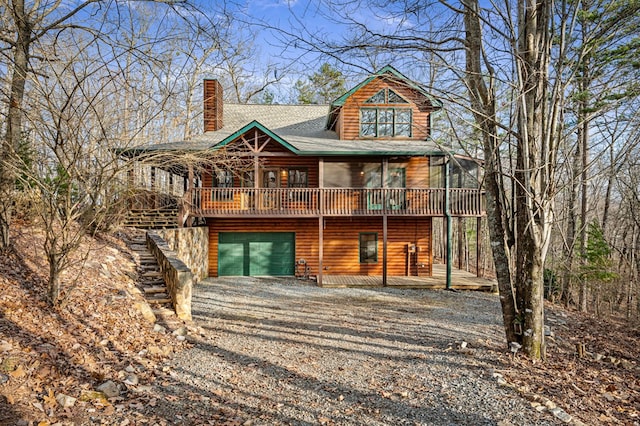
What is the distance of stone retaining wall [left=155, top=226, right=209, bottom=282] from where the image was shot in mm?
11312

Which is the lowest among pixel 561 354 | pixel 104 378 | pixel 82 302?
pixel 561 354

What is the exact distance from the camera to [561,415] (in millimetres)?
4035

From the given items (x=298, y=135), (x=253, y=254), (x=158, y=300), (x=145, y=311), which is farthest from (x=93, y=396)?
(x=298, y=135)

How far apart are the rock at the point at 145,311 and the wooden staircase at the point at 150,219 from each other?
724 cm

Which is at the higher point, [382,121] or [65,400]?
[382,121]

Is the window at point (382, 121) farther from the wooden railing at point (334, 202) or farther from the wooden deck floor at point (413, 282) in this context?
the wooden deck floor at point (413, 282)

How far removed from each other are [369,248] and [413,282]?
8.31 ft

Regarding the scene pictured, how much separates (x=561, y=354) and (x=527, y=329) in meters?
1.45

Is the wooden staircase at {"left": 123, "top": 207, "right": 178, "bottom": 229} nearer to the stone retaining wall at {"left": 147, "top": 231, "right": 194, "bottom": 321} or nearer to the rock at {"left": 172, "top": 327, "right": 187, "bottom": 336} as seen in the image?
the stone retaining wall at {"left": 147, "top": 231, "right": 194, "bottom": 321}

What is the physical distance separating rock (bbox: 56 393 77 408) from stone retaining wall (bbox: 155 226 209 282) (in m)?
7.49

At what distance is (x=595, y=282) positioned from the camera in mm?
13477

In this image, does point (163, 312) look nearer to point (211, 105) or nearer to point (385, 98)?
point (385, 98)

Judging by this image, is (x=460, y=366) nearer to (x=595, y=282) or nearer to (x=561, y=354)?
(x=561, y=354)

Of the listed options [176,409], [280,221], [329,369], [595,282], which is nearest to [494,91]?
[329,369]
